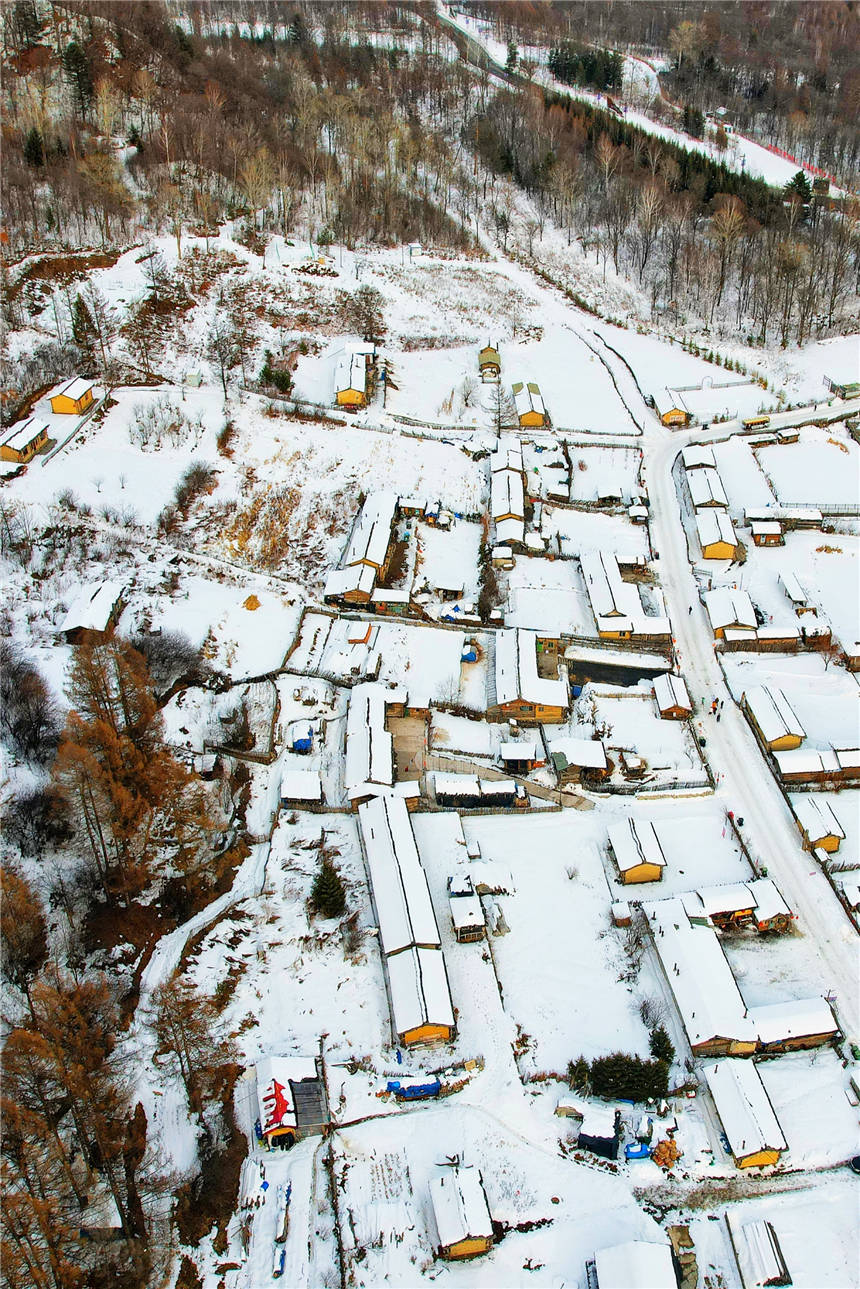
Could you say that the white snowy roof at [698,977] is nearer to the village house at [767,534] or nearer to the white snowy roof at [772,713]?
the white snowy roof at [772,713]

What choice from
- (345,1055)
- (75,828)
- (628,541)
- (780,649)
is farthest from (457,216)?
(345,1055)

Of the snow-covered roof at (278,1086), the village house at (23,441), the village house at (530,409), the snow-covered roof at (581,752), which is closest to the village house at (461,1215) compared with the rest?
the snow-covered roof at (278,1086)

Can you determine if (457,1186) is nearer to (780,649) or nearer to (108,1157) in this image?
(108,1157)

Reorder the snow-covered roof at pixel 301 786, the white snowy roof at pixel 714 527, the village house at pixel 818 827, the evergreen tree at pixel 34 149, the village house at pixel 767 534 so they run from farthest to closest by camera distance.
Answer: the evergreen tree at pixel 34 149
the village house at pixel 767 534
the white snowy roof at pixel 714 527
the snow-covered roof at pixel 301 786
the village house at pixel 818 827

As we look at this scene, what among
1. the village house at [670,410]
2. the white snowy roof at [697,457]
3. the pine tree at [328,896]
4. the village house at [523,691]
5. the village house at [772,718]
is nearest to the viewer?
the pine tree at [328,896]

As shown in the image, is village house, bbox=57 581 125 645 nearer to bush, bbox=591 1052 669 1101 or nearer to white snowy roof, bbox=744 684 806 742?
bush, bbox=591 1052 669 1101

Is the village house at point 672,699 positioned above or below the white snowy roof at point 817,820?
above
